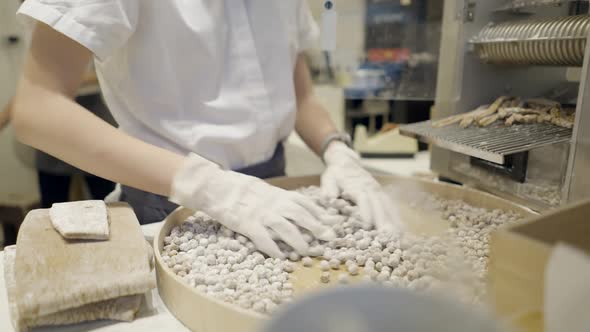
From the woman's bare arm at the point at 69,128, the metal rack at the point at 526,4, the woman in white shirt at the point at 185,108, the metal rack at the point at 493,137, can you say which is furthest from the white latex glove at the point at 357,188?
the metal rack at the point at 526,4

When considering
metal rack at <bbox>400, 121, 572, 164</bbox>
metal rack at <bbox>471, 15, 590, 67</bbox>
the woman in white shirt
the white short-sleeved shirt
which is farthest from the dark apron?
metal rack at <bbox>471, 15, 590, 67</bbox>

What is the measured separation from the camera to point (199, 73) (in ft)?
2.56

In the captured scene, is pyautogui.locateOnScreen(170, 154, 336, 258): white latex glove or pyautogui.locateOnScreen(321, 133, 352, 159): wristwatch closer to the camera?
pyautogui.locateOnScreen(170, 154, 336, 258): white latex glove

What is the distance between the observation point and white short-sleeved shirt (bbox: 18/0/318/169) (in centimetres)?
72

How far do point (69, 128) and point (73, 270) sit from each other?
0.28 meters

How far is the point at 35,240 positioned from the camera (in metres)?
0.52

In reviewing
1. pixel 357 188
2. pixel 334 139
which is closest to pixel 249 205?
pixel 357 188

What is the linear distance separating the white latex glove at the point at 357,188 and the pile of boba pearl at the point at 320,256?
0.03 metres

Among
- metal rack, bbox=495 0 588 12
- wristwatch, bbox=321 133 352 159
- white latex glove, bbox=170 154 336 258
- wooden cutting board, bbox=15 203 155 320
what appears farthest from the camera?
wristwatch, bbox=321 133 352 159

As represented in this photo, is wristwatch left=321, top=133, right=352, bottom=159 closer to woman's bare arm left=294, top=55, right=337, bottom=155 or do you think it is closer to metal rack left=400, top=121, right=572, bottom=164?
woman's bare arm left=294, top=55, right=337, bottom=155

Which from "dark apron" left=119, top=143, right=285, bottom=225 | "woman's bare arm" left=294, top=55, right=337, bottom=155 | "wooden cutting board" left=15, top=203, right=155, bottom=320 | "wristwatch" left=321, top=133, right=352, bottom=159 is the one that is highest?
"woman's bare arm" left=294, top=55, right=337, bottom=155

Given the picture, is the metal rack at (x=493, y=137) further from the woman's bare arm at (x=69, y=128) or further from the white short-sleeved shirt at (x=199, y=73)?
the woman's bare arm at (x=69, y=128)

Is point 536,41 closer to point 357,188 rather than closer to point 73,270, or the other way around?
point 357,188

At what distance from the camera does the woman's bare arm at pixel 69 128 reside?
2.15ft
